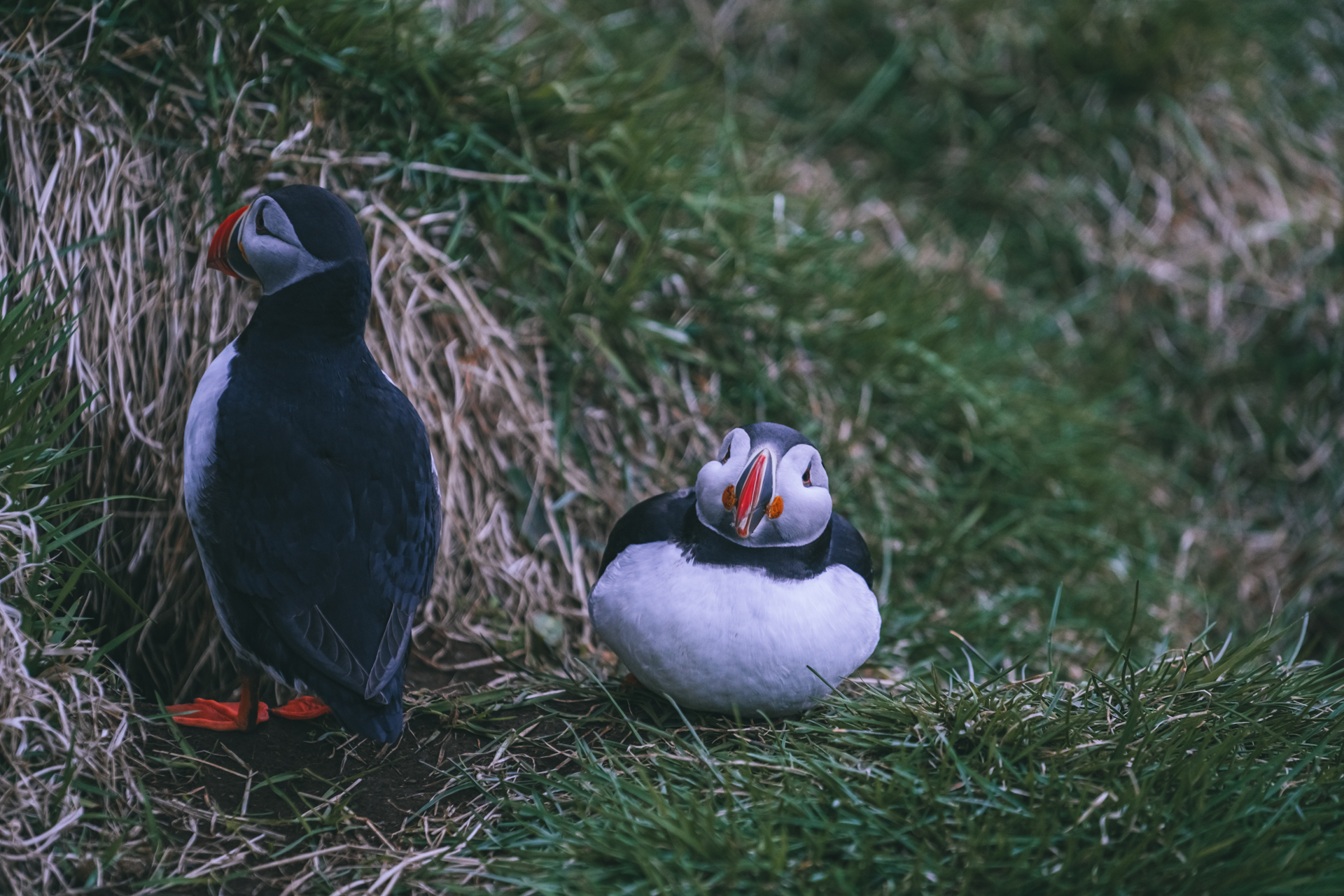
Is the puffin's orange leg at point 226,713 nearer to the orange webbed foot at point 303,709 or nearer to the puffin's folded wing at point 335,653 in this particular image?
the orange webbed foot at point 303,709

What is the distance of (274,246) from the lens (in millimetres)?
2471

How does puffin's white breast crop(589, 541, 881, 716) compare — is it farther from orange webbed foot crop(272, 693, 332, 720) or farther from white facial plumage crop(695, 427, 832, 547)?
orange webbed foot crop(272, 693, 332, 720)

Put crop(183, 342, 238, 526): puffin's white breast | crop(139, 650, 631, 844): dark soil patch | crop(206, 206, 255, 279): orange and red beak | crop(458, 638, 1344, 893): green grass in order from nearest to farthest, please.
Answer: crop(458, 638, 1344, 893): green grass < crop(139, 650, 631, 844): dark soil patch < crop(183, 342, 238, 526): puffin's white breast < crop(206, 206, 255, 279): orange and red beak

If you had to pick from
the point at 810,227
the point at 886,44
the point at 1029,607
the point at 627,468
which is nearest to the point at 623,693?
the point at 627,468

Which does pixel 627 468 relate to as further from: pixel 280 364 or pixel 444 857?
pixel 444 857

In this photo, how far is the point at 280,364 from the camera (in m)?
→ 2.50

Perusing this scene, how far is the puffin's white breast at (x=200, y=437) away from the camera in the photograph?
2.40m

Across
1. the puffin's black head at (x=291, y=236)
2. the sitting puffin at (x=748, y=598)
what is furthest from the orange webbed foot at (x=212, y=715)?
the puffin's black head at (x=291, y=236)

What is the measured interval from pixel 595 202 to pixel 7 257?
1.78 metres

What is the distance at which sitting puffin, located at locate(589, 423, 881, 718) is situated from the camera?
2316mm

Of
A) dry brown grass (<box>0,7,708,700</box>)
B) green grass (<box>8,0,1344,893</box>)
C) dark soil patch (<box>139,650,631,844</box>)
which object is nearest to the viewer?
green grass (<box>8,0,1344,893</box>)

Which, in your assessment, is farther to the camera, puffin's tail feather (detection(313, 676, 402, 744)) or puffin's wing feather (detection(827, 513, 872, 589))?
puffin's wing feather (detection(827, 513, 872, 589))

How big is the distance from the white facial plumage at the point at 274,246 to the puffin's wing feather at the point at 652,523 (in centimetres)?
97

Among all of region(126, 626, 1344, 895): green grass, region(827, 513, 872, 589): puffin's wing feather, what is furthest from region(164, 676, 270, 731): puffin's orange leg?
region(827, 513, 872, 589): puffin's wing feather
